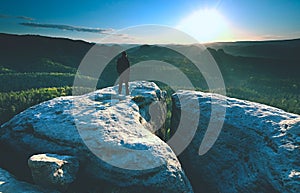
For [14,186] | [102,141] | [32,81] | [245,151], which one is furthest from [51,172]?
[32,81]

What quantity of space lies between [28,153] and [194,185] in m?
9.29

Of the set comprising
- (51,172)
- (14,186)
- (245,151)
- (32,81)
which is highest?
(245,151)

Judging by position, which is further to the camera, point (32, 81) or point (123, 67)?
point (32, 81)

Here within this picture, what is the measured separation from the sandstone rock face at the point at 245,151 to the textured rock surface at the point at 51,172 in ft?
24.3

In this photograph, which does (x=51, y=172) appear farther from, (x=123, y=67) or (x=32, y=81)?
(x=32, y=81)

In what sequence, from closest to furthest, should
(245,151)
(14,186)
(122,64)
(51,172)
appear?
1. (51,172)
2. (14,186)
3. (245,151)
4. (122,64)

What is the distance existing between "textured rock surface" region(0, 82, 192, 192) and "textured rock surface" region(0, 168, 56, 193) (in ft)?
5.90

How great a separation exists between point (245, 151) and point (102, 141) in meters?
7.46

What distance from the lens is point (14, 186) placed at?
869 centimetres

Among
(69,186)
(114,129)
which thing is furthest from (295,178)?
(69,186)

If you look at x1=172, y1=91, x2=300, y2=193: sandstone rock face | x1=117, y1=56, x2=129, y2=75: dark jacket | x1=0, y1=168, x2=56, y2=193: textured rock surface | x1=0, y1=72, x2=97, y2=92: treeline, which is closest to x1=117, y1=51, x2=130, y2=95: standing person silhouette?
x1=117, y1=56, x2=129, y2=75: dark jacket

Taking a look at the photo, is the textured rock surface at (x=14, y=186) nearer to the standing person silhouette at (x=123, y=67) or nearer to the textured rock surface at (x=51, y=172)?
the textured rock surface at (x=51, y=172)

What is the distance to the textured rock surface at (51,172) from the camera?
8406mm

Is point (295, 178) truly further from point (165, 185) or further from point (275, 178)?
point (165, 185)
